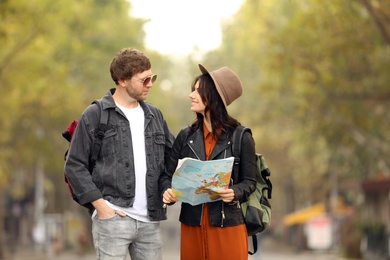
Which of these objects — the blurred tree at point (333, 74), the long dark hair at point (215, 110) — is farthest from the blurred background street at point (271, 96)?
the long dark hair at point (215, 110)

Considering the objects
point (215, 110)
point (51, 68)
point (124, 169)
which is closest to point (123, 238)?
point (124, 169)

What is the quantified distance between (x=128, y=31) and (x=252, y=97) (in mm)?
10608

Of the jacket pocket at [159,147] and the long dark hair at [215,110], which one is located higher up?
the long dark hair at [215,110]

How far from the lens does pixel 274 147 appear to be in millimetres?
66000

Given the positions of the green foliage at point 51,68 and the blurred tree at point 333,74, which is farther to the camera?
the green foliage at point 51,68

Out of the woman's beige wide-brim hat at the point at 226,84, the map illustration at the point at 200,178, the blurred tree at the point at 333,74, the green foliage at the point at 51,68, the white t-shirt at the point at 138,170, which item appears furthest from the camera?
the green foliage at the point at 51,68

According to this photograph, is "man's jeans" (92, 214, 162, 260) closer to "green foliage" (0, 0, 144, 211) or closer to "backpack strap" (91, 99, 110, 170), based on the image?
"backpack strap" (91, 99, 110, 170)

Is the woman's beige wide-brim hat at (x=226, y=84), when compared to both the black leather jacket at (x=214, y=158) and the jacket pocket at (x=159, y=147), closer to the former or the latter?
the black leather jacket at (x=214, y=158)

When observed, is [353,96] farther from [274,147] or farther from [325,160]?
[274,147]

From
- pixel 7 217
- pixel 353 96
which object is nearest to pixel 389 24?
pixel 353 96

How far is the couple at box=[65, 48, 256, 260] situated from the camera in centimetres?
A: 636

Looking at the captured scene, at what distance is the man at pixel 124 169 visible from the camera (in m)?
6.33

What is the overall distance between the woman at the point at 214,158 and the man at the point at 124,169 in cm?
16

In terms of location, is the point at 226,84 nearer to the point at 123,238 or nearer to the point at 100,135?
Answer: the point at 100,135
